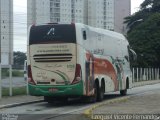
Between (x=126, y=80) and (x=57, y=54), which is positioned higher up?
(x=57, y=54)

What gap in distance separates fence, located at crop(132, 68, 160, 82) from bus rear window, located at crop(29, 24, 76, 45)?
31924 mm

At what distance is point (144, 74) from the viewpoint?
201 ft

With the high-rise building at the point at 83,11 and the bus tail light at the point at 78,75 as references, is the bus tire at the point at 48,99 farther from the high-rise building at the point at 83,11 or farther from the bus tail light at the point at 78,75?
the high-rise building at the point at 83,11

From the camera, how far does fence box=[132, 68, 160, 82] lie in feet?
185

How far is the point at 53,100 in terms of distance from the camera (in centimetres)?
2423

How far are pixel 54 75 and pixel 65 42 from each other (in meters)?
1.56

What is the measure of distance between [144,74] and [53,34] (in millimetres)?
40504

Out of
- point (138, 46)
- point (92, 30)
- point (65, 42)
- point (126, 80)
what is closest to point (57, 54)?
point (65, 42)

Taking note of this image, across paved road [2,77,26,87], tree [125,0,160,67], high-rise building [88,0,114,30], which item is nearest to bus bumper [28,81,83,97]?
paved road [2,77,26,87]

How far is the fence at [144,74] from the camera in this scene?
185 ft

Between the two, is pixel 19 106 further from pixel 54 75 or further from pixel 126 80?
pixel 126 80

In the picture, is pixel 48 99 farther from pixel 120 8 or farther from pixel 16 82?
pixel 120 8

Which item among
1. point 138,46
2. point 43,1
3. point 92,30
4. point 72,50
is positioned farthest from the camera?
point 138,46

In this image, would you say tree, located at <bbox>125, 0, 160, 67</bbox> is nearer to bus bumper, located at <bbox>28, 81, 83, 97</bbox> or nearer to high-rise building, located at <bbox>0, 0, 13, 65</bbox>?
high-rise building, located at <bbox>0, 0, 13, 65</bbox>
